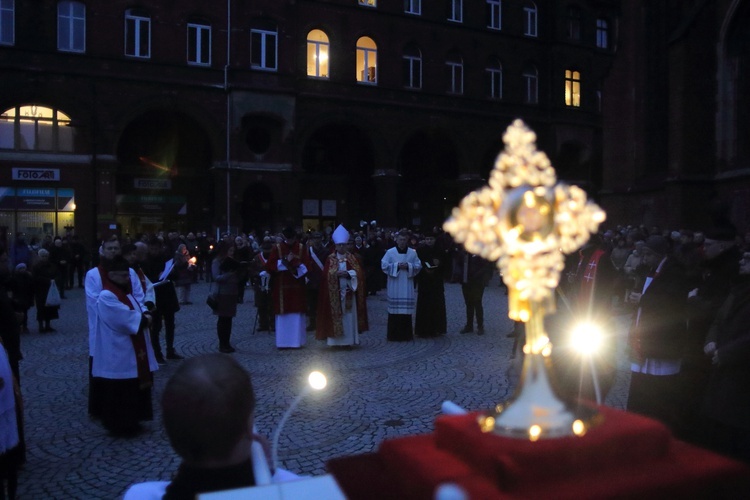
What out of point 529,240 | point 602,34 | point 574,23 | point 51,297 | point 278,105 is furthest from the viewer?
point 602,34

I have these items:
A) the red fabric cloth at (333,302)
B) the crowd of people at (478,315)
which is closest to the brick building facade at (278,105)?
the crowd of people at (478,315)

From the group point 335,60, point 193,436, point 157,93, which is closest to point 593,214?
point 193,436

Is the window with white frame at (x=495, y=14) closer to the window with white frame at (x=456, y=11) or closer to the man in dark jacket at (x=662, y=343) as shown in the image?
the window with white frame at (x=456, y=11)

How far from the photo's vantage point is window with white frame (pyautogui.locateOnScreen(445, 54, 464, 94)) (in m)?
32.8

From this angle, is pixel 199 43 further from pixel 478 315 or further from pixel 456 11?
pixel 478 315

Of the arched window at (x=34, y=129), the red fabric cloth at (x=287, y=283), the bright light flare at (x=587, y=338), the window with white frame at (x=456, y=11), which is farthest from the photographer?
the window with white frame at (x=456, y=11)

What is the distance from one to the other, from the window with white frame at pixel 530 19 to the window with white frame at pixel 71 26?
22281mm

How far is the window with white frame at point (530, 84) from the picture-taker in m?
35.0

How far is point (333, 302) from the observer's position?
10.9 m

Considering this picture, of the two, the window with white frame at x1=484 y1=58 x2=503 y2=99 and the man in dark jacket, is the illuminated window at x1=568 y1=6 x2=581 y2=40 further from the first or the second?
the man in dark jacket

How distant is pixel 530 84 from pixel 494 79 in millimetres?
2505

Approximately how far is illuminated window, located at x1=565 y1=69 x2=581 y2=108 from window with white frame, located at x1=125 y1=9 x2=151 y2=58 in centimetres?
2245

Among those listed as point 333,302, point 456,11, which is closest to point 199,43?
point 456,11

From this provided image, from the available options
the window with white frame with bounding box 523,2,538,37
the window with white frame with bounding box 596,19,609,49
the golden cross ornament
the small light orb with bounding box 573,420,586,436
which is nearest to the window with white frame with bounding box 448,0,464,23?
the window with white frame with bounding box 523,2,538,37
